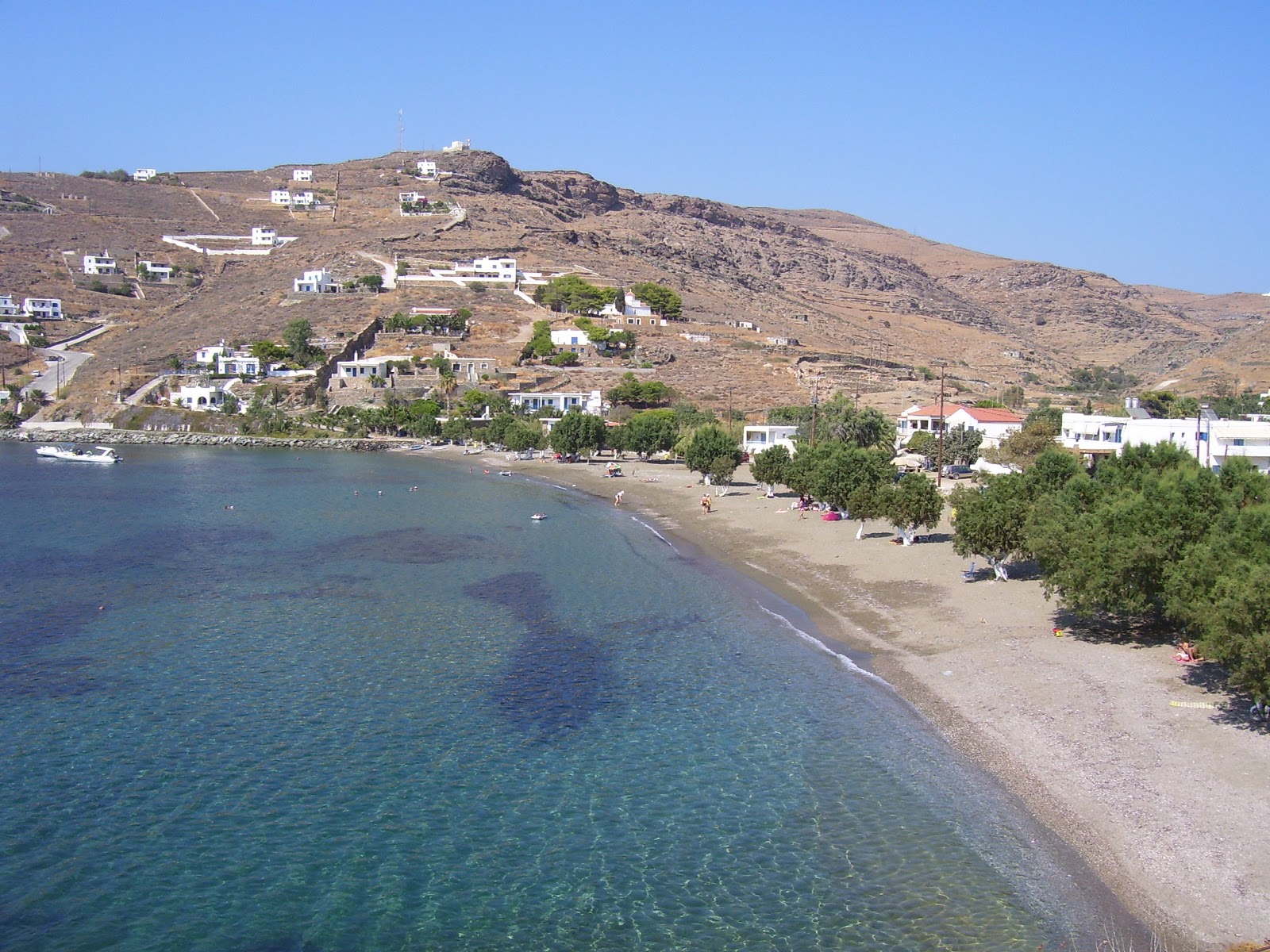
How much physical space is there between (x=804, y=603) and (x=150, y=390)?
8799cm

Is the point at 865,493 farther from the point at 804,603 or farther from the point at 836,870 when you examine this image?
the point at 836,870

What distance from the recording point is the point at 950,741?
20469mm

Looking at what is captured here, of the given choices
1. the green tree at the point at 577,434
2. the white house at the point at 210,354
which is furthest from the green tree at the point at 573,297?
the green tree at the point at 577,434

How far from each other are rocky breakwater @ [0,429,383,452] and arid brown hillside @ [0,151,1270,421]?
7.58 metres

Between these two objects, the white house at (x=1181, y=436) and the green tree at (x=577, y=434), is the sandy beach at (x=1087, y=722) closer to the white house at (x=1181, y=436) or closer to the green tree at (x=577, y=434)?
the white house at (x=1181, y=436)

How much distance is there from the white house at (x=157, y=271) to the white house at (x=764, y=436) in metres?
94.9

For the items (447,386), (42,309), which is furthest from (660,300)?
(42,309)

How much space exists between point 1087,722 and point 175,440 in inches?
3518

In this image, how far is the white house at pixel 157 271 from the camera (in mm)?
134375

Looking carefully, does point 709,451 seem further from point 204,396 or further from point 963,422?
point 204,396

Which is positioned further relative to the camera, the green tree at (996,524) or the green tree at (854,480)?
the green tree at (854,480)

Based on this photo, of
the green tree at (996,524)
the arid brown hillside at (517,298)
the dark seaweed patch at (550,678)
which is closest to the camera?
the dark seaweed patch at (550,678)

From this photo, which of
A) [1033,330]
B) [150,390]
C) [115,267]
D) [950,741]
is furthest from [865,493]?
[1033,330]

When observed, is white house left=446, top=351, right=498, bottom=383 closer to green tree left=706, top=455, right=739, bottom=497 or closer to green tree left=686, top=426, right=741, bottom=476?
green tree left=686, top=426, right=741, bottom=476
